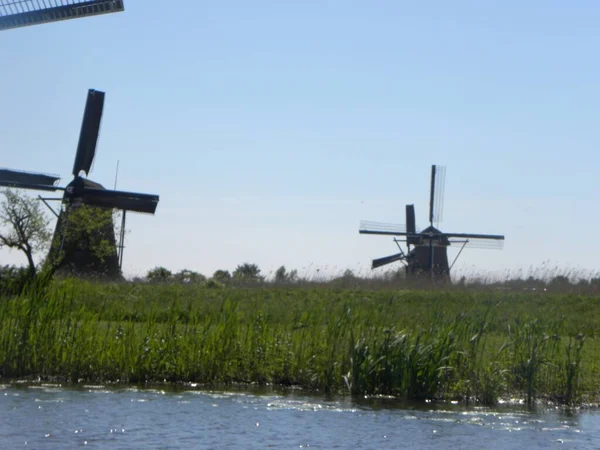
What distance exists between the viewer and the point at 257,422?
10695 mm

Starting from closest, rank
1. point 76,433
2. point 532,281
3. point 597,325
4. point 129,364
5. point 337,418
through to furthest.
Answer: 1. point 76,433
2. point 337,418
3. point 129,364
4. point 597,325
5. point 532,281

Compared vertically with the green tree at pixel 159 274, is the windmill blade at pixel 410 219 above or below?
above

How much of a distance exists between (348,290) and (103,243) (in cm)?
992

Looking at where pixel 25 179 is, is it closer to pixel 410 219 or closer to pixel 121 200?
pixel 121 200

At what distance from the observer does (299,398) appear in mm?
12375

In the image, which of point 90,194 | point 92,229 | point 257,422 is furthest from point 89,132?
point 257,422

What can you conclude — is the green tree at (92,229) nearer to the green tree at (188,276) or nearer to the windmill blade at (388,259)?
the green tree at (188,276)

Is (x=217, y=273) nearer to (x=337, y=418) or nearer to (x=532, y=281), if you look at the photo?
(x=532, y=281)

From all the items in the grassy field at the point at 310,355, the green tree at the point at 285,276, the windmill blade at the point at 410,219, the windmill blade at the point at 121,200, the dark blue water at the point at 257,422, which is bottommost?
the dark blue water at the point at 257,422

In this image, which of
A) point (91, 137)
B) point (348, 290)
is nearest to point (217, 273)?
point (91, 137)

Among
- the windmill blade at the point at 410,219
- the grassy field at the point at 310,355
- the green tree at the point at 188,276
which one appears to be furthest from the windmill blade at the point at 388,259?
the grassy field at the point at 310,355

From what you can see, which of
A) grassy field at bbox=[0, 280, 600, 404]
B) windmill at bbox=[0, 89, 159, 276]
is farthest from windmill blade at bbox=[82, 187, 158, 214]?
grassy field at bbox=[0, 280, 600, 404]

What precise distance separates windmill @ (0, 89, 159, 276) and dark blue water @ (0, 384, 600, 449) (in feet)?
77.4

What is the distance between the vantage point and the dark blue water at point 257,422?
32.0 feet
